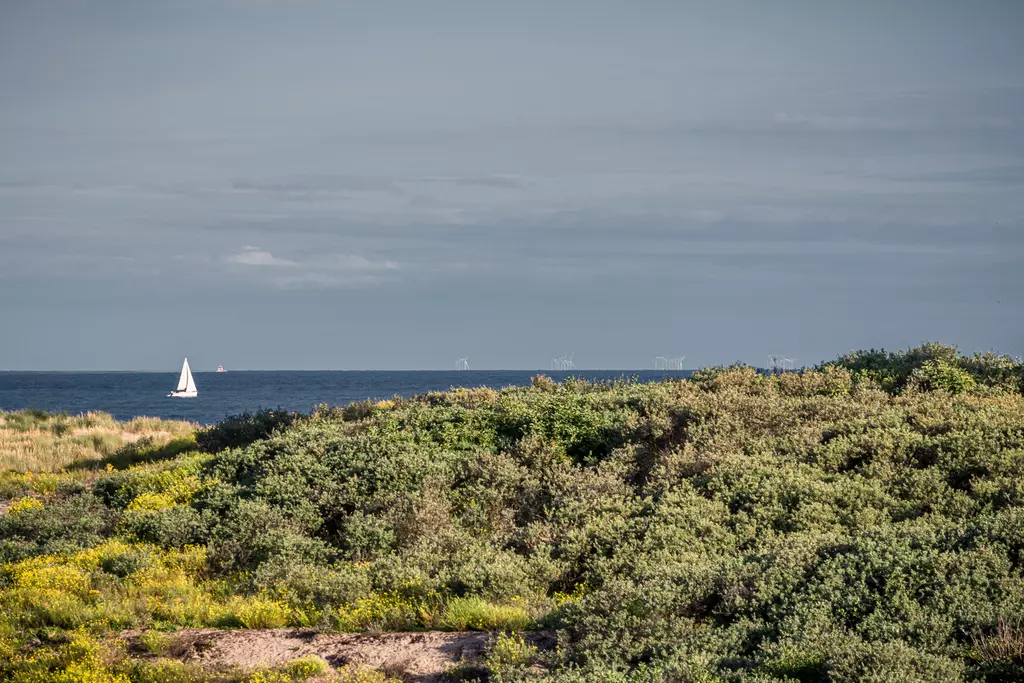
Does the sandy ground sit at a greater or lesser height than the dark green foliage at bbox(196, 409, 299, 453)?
lesser

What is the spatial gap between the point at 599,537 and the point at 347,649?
385 centimetres

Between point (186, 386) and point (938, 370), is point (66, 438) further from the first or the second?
point (186, 386)

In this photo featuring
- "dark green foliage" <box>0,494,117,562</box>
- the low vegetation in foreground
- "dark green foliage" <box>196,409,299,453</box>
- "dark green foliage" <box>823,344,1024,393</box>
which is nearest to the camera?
the low vegetation in foreground

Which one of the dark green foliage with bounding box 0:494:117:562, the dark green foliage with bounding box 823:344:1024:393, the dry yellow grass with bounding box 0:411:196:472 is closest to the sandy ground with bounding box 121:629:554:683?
the dark green foliage with bounding box 0:494:117:562

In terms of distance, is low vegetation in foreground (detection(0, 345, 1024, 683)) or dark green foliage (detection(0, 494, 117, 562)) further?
dark green foliage (detection(0, 494, 117, 562))

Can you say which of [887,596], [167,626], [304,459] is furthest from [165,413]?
[887,596]

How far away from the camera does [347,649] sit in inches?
389

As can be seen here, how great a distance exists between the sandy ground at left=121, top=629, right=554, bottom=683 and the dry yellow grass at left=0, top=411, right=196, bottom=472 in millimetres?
18830

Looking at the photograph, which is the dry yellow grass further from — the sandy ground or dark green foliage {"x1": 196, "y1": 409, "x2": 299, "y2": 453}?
the sandy ground

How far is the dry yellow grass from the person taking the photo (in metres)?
27.3

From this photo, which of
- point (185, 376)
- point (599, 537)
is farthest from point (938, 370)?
point (185, 376)

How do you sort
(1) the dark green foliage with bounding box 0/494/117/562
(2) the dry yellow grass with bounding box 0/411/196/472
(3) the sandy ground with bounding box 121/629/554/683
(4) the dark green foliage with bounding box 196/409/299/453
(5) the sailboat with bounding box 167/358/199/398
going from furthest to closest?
(5) the sailboat with bounding box 167/358/199/398 → (2) the dry yellow grass with bounding box 0/411/196/472 → (4) the dark green foliage with bounding box 196/409/299/453 → (1) the dark green foliage with bounding box 0/494/117/562 → (3) the sandy ground with bounding box 121/629/554/683

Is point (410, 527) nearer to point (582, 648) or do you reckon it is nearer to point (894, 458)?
point (582, 648)

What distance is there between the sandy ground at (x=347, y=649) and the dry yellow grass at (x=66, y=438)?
18.8 metres
